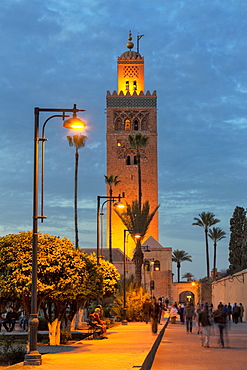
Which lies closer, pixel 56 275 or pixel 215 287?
pixel 56 275

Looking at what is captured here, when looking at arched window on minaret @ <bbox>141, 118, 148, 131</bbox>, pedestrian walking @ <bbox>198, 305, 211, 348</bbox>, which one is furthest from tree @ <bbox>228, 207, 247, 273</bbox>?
arched window on minaret @ <bbox>141, 118, 148, 131</bbox>

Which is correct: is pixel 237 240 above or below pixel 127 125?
below

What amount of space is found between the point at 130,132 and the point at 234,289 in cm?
4027

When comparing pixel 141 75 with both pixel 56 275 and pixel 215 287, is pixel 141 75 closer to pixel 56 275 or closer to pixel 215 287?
pixel 215 287

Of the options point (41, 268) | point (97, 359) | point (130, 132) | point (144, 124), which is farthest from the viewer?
point (144, 124)

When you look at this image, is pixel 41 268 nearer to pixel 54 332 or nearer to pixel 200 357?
pixel 54 332

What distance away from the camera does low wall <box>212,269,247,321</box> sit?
4012cm

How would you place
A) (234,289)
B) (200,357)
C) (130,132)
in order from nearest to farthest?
1. (200,357)
2. (234,289)
3. (130,132)

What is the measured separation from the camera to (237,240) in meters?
51.7

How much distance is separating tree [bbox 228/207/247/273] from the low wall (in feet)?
5.76

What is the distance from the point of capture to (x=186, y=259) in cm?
10112

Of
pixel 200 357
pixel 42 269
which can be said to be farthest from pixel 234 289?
pixel 42 269

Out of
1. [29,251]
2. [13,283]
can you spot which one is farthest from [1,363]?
[29,251]

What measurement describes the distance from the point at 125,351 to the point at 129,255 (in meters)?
61.5
